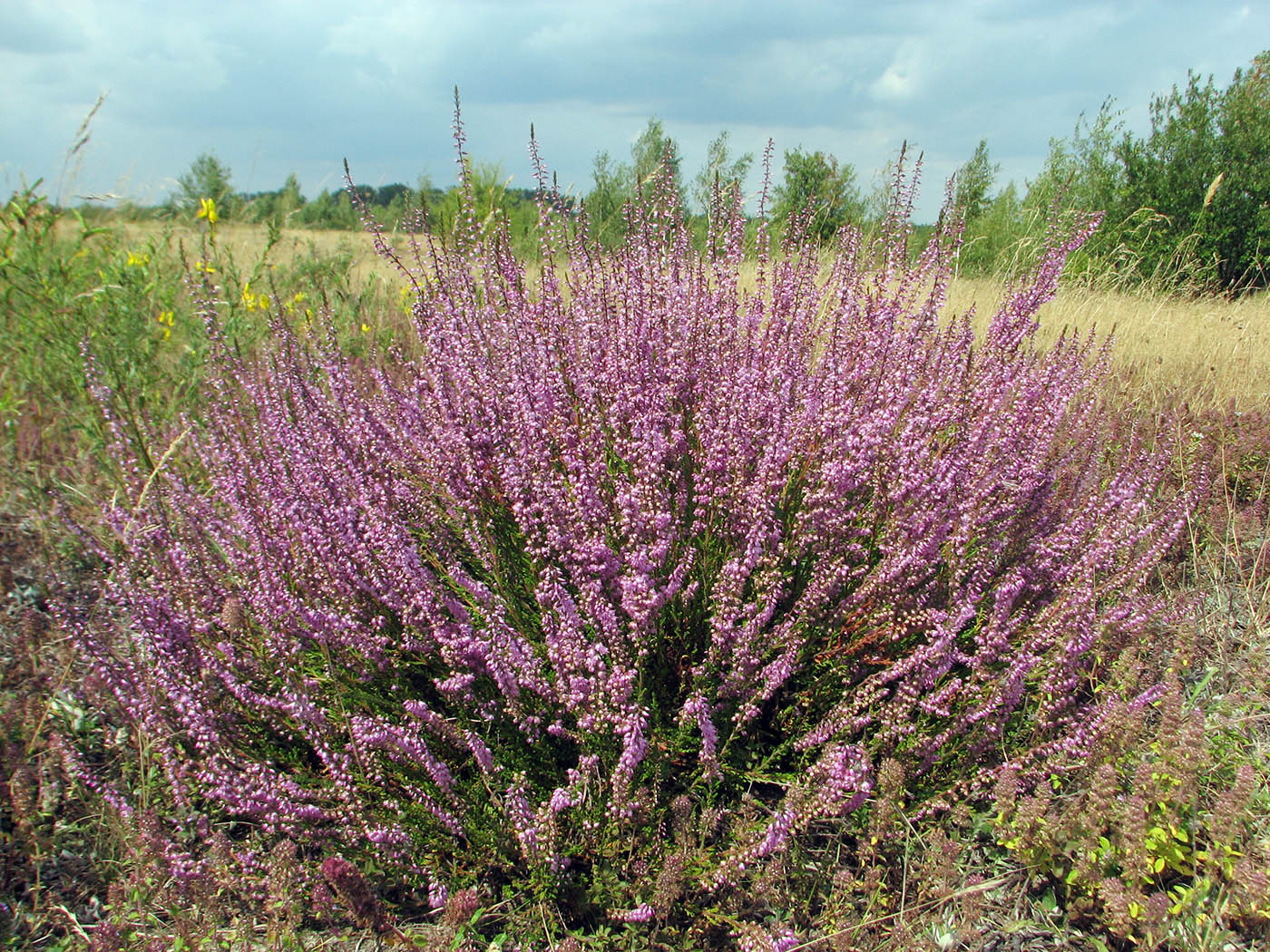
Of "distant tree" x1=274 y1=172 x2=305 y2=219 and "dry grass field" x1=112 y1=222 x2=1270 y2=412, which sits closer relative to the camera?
"dry grass field" x1=112 y1=222 x2=1270 y2=412

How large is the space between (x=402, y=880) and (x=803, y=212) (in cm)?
332

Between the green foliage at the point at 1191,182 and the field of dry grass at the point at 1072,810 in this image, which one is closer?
the field of dry grass at the point at 1072,810

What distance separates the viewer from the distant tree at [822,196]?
409 centimetres

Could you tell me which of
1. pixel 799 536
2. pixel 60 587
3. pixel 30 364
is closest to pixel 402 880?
pixel 799 536

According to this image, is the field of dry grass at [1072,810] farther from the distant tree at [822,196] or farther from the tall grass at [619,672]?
the distant tree at [822,196]

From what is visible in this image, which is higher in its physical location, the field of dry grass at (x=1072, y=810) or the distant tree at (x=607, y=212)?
the distant tree at (x=607, y=212)

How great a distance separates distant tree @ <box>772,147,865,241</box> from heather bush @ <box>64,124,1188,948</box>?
96 cm

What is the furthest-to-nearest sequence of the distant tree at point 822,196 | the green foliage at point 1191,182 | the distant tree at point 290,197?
the green foliage at point 1191,182, the distant tree at point 290,197, the distant tree at point 822,196

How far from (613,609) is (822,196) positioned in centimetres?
548

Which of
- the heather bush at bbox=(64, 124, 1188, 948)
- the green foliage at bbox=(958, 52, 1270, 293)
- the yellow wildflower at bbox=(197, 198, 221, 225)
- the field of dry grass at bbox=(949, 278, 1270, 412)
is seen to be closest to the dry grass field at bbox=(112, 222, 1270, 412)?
the field of dry grass at bbox=(949, 278, 1270, 412)

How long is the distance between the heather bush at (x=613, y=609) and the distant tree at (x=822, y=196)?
3.13 feet

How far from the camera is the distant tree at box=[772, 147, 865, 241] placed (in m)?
4.09

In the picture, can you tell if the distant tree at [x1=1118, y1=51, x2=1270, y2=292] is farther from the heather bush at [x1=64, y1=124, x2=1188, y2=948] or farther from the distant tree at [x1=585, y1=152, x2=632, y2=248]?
the heather bush at [x1=64, y1=124, x2=1188, y2=948]

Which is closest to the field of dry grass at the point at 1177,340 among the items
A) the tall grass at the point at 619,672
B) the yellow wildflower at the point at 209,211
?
the tall grass at the point at 619,672
